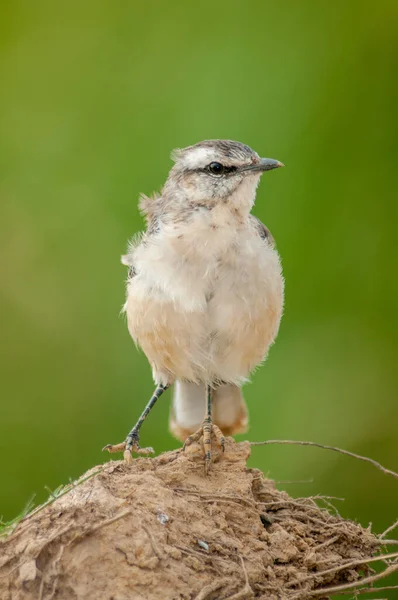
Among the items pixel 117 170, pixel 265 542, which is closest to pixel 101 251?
pixel 117 170

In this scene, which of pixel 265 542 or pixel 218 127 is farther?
pixel 218 127

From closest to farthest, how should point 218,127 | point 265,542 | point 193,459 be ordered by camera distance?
point 265,542 < point 193,459 < point 218,127

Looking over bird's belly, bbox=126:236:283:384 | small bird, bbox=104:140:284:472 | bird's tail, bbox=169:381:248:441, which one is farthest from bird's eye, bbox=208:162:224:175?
bird's tail, bbox=169:381:248:441

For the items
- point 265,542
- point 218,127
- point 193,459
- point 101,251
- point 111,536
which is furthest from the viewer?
point 101,251

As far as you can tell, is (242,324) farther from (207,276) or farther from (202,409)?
(202,409)

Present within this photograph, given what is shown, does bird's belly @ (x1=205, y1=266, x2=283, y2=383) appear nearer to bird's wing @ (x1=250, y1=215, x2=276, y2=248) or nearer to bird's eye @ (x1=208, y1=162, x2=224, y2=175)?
bird's wing @ (x1=250, y1=215, x2=276, y2=248)

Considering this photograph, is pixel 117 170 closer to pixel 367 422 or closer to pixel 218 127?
pixel 218 127

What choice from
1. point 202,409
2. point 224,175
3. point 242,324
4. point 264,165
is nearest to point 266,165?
point 264,165
